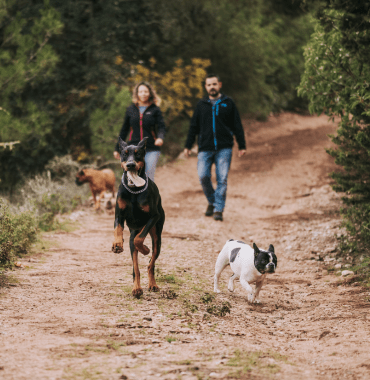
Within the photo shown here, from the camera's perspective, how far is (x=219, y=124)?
8.73 meters

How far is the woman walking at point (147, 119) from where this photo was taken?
24.8 ft

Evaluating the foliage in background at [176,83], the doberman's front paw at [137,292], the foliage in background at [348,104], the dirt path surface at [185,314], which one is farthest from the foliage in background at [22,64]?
the doberman's front paw at [137,292]

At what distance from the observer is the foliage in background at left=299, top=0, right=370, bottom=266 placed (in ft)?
21.7

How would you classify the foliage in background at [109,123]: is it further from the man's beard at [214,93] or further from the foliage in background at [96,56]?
the man's beard at [214,93]

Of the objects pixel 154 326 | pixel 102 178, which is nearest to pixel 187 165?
pixel 102 178

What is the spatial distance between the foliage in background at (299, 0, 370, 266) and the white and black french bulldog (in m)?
2.14

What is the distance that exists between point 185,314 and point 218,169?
4667 millimetres

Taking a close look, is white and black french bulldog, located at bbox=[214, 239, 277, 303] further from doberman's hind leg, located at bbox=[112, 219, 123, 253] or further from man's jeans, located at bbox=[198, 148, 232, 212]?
man's jeans, located at bbox=[198, 148, 232, 212]

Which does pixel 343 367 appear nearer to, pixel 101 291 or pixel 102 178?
pixel 101 291

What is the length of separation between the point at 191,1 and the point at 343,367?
1684 cm

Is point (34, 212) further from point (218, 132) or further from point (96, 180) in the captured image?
point (218, 132)

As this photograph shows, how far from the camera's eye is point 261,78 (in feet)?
71.0

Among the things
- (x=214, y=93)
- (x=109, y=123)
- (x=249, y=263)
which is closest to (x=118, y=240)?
(x=249, y=263)

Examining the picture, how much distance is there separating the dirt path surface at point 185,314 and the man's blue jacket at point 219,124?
5.20ft
